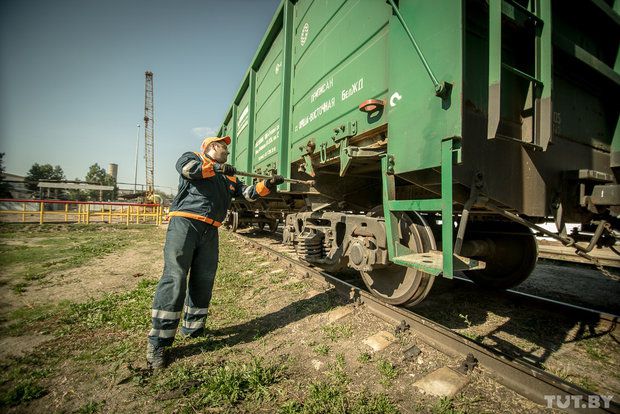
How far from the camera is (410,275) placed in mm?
2777

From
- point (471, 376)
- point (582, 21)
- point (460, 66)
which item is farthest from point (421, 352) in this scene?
point (582, 21)

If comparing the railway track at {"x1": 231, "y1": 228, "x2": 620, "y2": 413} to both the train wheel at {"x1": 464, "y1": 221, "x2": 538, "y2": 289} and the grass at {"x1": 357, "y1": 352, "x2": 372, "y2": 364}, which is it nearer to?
the train wheel at {"x1": 464, "y1": 221, "x2": 538, "y2": 289}

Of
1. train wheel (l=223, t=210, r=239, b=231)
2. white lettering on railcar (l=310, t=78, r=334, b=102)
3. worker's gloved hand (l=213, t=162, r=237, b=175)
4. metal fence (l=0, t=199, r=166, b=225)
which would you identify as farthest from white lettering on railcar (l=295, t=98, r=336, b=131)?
metal fence (l=0, t=199, r=166, b=225)

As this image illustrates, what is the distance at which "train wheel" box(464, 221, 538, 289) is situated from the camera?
11.3 feet

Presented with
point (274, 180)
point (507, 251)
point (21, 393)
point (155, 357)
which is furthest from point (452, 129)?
point (21, 393)

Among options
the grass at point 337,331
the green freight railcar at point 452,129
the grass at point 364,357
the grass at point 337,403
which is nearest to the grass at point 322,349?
the grass at point 337,331

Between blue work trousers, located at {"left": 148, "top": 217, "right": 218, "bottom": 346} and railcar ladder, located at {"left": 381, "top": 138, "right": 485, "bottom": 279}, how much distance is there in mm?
1771

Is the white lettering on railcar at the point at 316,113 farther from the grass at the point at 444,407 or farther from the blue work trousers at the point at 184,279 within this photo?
the grass at the point at 444,407

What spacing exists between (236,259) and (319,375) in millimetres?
4253

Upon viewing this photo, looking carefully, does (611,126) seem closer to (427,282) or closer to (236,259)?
(427,282)

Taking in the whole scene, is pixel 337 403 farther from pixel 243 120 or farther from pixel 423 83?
pixel 243 120

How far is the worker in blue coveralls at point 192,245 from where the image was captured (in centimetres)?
228

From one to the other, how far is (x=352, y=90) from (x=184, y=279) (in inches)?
98.8

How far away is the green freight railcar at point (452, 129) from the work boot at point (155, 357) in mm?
1939
